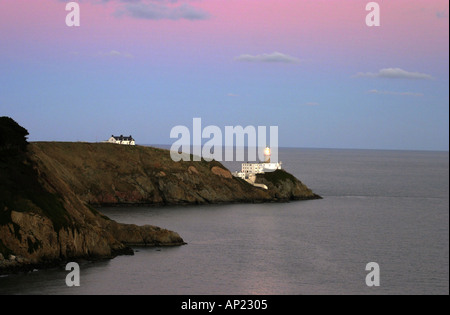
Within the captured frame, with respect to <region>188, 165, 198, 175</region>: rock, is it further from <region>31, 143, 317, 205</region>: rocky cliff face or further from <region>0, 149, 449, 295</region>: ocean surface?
<region>0, 149, 449, 295</region>: ocean surface

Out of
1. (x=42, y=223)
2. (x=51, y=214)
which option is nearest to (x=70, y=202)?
(x=51, y=214)

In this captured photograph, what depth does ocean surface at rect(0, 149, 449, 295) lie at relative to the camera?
7719 centimetres

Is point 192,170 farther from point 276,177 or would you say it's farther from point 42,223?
point 42,223

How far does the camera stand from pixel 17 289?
236 ft

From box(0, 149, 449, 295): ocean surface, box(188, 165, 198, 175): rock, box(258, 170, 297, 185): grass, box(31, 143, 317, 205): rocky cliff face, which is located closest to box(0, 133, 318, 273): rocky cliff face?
box(31, 143, 317, 205): rocky cliff face

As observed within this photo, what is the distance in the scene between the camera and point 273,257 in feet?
323

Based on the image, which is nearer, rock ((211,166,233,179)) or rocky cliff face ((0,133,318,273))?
rocky cliff face ((0,133,318,273))

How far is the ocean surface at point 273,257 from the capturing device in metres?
77.2

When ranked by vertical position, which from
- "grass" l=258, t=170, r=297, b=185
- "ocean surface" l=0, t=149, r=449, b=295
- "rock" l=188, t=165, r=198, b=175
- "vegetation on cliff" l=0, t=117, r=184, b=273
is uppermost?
"rock" l=188, t=165, r=198, b=175

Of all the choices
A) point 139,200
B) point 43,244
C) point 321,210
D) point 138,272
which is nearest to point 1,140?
point 43,244

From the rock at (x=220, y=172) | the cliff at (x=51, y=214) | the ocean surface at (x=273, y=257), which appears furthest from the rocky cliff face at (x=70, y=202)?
the rock at (x=220, y=172)

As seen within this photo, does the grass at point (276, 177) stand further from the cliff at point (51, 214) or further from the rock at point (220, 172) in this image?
the cliff at point (51, 214)
